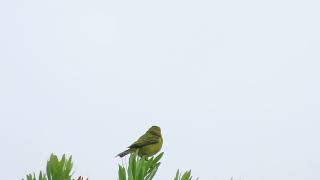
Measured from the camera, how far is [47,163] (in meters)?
4.20

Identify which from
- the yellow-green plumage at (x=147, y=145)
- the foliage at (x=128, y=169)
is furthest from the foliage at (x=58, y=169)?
the yellow-green plumage at (x=147, y=145)

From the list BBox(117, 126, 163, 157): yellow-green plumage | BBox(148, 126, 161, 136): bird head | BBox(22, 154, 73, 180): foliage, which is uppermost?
BBox(148, 126, 161, 136): bird head

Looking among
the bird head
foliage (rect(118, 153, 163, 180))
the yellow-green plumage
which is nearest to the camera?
foliage (rect(118, 153, 163, 180))

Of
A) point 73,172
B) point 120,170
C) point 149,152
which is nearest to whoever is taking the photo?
point 120,170

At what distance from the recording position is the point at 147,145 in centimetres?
583

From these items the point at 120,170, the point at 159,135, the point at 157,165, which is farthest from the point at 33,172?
the point at 159,135

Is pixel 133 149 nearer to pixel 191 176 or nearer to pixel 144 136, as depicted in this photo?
pixel 144 136

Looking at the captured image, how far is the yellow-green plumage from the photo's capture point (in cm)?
579

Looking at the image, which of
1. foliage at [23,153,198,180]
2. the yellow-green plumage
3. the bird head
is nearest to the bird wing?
the yellow-green plumage

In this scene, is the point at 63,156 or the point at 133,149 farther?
the point at 133,149

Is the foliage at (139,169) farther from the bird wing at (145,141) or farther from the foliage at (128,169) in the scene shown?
the bird wing at (145,141)

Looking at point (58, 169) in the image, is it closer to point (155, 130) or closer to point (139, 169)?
point (139, 169)

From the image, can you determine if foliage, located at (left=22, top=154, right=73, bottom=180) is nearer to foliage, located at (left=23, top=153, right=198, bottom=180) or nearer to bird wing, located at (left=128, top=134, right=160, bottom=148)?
foliage, located at (left=23, top=153, right=198, bottom=180)

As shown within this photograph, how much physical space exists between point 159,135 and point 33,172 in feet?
8.18
